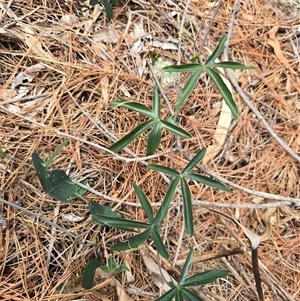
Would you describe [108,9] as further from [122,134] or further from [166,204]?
[166,204]

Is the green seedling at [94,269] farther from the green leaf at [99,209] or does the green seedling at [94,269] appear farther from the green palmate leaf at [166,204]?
the green palmate leaf at [166,204]

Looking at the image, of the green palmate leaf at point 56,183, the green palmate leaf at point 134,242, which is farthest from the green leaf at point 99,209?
the green palmate leaf at point 134,242

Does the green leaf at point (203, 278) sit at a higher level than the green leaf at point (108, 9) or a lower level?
lower

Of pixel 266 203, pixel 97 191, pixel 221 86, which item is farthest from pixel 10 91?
pixel 266 203

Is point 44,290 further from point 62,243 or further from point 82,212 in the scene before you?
point 82,212

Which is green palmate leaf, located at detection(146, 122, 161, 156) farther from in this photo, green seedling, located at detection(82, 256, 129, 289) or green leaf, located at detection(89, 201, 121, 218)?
green seedling, located at detection(82, 256, 129, 289)

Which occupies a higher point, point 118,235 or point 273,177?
point 273,177

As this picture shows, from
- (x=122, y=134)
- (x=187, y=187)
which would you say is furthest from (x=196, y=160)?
(x=122, y=134)
